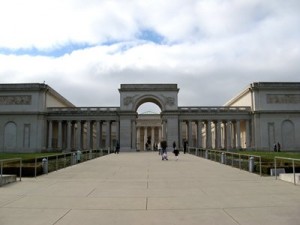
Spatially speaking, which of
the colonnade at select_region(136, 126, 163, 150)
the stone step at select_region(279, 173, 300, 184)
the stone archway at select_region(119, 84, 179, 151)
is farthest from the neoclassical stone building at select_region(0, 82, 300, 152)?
the stone step at select_region(279, 173, 300, 184)

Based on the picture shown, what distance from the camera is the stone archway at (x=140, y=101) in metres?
71.1

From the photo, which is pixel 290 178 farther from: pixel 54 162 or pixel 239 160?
pixel 54 162

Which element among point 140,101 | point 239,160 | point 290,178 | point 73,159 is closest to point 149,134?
point 140,101

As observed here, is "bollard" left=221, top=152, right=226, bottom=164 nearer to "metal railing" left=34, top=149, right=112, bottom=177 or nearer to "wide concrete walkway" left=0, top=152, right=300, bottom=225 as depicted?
"metal railing" left=34, top=149, right=112, bottom=177

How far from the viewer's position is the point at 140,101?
73062 millimetres

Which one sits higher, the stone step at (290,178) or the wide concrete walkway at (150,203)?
the stone step at (290,178)

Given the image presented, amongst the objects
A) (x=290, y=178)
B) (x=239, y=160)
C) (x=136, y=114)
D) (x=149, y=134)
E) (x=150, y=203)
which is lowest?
(x=150, y=203)

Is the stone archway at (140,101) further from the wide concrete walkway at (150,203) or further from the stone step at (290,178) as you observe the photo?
the wide concrete walkway at (150,203)

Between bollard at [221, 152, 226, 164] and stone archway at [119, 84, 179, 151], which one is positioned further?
stone archway at [119, 84, 179, 151]

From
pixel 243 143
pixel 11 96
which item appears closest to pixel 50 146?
pixel 11 96

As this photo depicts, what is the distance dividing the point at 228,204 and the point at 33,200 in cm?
649

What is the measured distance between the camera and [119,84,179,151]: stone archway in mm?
71125

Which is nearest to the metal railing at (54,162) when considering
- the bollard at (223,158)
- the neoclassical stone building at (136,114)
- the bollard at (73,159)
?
the bollard at (73,159)

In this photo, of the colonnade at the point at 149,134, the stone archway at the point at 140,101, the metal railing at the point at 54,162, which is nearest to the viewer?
the metal railing at the point at 54,162
